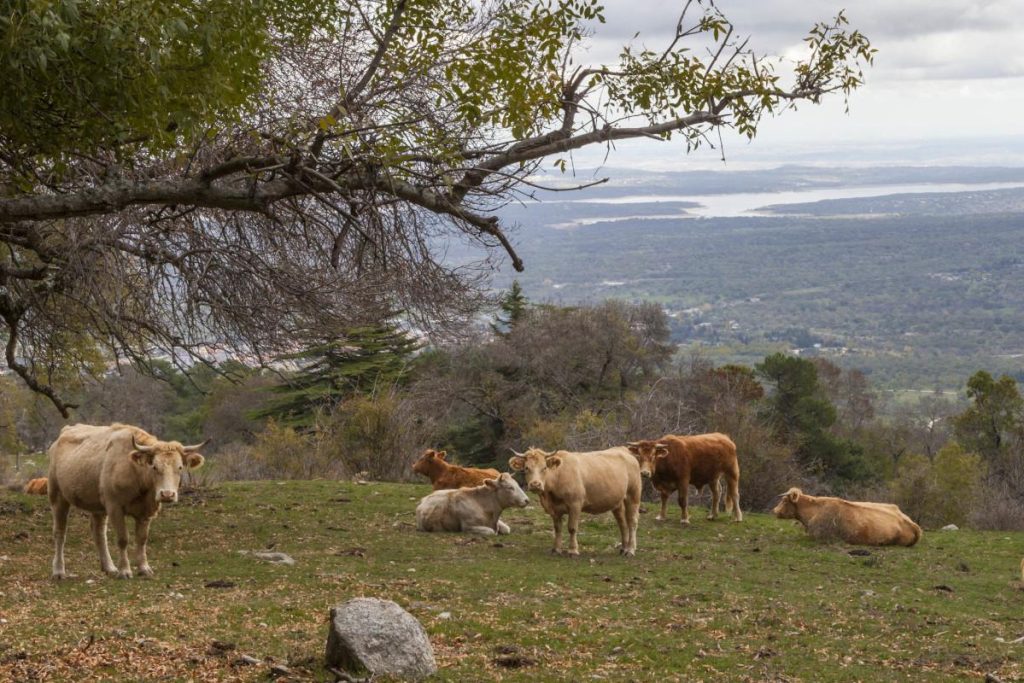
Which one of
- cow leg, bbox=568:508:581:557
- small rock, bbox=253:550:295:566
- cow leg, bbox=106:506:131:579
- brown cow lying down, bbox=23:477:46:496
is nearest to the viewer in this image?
cow leg, bbox=106:506:131:579

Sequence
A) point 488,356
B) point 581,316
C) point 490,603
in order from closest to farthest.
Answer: point 490,603 < point 488,356 < point 581,316

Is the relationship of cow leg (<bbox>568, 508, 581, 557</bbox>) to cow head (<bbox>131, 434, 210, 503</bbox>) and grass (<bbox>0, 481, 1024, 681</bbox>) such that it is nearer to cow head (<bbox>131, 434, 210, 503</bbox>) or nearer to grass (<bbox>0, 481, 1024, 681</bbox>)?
grass (<bbox>0, 481, 1024, 681</bbox>)

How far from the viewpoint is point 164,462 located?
39.3 ft

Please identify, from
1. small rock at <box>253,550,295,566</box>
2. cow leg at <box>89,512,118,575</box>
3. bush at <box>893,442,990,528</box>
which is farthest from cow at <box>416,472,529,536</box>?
bush at <box>893,442,990,528</box>

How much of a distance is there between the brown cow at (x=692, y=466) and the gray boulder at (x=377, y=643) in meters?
11.4

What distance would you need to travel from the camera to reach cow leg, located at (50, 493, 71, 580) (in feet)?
41.8

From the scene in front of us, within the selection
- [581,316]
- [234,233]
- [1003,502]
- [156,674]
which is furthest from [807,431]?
[156,674]

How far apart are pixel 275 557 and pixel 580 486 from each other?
13.6 feet

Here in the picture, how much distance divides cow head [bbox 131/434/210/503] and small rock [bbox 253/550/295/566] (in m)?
2.44

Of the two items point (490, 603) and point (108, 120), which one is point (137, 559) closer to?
point (490, 603)

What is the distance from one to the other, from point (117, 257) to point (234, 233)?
1399 millimetres

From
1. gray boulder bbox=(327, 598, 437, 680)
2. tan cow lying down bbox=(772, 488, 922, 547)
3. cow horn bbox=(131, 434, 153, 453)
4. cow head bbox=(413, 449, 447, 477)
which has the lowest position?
tan cow lying down bbox=(772, 488, 922, 547)

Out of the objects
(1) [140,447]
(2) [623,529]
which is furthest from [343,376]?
(1) [140,447]

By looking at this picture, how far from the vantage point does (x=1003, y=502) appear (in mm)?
31422
